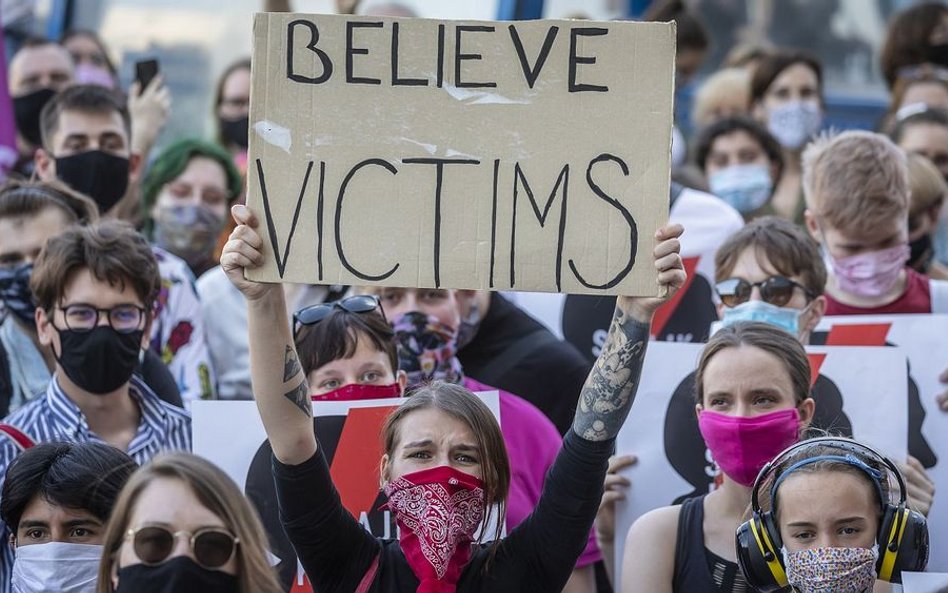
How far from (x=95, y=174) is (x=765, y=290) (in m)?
2.86

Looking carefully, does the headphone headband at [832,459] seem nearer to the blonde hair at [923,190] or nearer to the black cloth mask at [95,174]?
the blonde hair at [923,190]

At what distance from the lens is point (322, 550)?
3797 millimetres

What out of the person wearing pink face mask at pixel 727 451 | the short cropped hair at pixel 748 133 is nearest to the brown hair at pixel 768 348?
the person wearing pink face mask at pixel 727 451

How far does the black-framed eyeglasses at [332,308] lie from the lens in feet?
15.3

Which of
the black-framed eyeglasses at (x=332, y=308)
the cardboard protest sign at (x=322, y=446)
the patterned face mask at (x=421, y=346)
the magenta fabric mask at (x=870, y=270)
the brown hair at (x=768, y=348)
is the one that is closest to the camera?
the brown hair at (x=768, y=348)

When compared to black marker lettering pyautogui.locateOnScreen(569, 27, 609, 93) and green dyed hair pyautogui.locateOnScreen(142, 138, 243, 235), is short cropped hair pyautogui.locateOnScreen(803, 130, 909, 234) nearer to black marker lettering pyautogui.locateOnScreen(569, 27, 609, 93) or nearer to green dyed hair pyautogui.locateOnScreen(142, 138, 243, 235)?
black marker lettering pyautogui.locateOnScreen(569, 27, 609, 93)

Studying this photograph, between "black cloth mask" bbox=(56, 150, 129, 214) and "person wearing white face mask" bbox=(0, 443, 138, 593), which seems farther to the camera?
"black cloth mask" bbox=(56, 150, 129, 214)

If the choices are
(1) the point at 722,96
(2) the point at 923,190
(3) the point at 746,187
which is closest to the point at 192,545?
(2) the point at 923,190

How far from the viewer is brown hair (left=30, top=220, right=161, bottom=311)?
4.72 meters

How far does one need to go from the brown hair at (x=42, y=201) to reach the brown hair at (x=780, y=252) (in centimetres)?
220

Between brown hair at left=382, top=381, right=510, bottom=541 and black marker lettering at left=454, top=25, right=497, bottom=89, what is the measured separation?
2.74ft

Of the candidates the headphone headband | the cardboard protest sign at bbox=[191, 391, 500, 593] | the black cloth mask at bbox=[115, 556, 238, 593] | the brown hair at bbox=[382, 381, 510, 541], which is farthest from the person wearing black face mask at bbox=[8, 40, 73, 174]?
the headphone headband

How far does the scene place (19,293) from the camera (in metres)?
5.18

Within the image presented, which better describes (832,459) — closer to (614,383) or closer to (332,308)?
(614,383)
